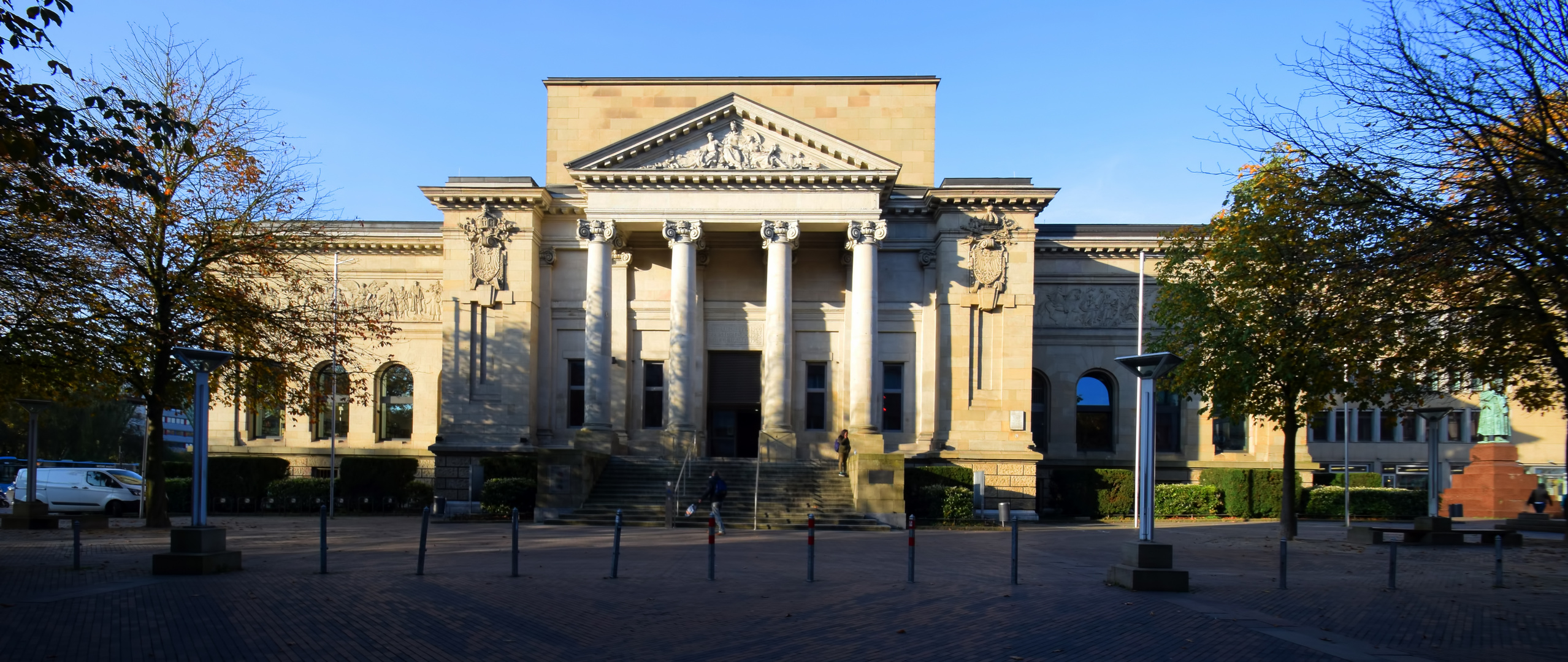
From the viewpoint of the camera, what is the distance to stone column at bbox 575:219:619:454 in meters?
35.1

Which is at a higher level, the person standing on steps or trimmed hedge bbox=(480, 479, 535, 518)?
trimmed hedge bbox=(480, 479, 535, 518)

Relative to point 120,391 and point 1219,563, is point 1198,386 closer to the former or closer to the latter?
point 1219,563

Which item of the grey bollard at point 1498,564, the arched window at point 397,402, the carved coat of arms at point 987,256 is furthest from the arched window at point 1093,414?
the arched window at point 397,402

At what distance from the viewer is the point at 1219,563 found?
20.5m

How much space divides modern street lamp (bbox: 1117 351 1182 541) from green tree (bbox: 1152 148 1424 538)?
3.69 metres

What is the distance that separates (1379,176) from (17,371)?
23.7 m

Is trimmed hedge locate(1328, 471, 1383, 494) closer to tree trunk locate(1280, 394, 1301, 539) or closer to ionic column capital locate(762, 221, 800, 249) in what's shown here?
tree trunk locate(1280, 394, 1301, 539)

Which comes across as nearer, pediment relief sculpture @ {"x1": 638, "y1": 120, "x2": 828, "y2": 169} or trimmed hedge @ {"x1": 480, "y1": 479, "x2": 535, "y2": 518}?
trimmed hedge @ {"x1": 480, "y1": 479, "x2": 535, "y2": 518}

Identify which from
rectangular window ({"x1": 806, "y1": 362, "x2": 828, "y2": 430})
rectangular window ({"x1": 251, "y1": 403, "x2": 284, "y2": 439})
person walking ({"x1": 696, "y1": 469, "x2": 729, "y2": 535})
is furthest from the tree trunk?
rectangular window ({"x1": 251, "y1": 403, "x2": 284, "y2": 439})

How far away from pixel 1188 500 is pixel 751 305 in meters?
16.8

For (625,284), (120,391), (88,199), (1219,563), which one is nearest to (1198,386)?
(1219,563)

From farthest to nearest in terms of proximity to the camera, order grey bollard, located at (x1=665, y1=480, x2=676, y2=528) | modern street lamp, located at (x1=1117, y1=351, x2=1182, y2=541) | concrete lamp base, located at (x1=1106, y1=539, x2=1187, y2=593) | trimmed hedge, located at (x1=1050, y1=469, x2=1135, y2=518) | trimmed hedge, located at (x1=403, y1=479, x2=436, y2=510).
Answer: trimmed hedge, located at (x1=1050, y1=469, x2=1135, y2=518) < trimmed hedge, located at (x1=403, y1=479, x2=436, y2=510) < grey bollard, located at (x1=665, y1=480, x2=676, y2=528) < modern street lamp, located at (x1=1117, y1=351, x2=1182, y2=541) < concrete lamp base, located at (x1=1106, y1=539, x2=1187, y2=593)

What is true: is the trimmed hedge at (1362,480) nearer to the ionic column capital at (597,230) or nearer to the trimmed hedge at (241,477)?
the ionic column capital at (597,230)

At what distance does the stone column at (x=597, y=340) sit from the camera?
35.1m
